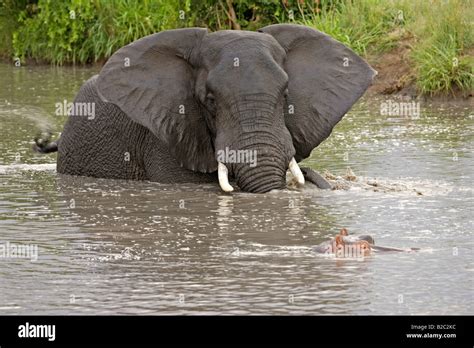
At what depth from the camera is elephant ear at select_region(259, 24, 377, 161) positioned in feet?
38.4

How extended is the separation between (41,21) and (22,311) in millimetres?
→ 16179

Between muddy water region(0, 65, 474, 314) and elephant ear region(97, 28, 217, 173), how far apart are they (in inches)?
12.9

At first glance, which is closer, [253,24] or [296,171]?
[296,171]

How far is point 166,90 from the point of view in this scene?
11898 mm

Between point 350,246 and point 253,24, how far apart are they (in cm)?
1142

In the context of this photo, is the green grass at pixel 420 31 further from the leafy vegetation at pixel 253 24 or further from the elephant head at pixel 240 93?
the elephant head at pixel 240 93

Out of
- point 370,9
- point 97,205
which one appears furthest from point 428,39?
point 97,205

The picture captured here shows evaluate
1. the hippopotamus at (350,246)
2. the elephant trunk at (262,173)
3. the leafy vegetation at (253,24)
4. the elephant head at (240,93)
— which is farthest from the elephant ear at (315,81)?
the leafy vegetation at (253,24)

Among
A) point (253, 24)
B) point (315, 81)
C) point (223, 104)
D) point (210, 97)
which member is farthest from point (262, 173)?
point (253, 24)

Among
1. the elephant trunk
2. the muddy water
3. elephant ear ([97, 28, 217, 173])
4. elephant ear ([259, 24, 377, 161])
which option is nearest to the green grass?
the muddy water

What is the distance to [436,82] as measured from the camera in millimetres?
16859

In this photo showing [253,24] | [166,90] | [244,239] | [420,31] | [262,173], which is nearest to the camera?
[244,239]

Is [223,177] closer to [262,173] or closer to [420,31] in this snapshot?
[262,173]

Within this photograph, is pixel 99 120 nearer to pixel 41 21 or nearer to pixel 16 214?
pixel 16 214
